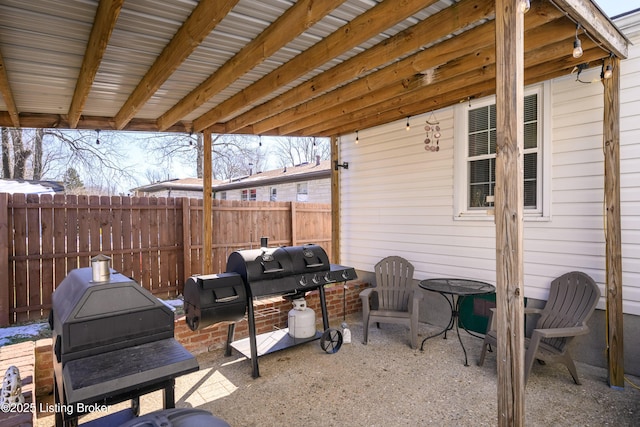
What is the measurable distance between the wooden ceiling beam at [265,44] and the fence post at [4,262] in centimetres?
275

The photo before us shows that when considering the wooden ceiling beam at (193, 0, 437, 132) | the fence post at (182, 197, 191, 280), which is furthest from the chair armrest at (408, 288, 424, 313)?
the fence post at (182, 197, 191, 280)

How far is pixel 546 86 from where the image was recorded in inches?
147

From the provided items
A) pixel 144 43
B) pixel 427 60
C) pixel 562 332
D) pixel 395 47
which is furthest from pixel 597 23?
pixel 144 43

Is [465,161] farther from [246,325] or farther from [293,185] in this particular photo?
[293,185]

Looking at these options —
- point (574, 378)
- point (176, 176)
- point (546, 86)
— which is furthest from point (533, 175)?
point (176, 176)

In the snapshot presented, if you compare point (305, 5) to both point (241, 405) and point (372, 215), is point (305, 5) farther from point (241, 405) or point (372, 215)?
point (372, 215)

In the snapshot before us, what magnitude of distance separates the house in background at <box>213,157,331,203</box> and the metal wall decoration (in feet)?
15.9

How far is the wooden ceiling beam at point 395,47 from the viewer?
2410 mm

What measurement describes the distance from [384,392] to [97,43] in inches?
138

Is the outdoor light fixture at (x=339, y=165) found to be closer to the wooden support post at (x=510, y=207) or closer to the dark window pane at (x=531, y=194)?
the dark window pane at (x=531, y=194)

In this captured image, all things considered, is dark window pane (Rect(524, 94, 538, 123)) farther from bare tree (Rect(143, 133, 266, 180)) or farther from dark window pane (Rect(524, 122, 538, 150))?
bare tree (Rect(143, 133, 266, 180))

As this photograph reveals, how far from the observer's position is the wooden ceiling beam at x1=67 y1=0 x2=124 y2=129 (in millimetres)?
2080

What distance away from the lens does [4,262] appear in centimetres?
442

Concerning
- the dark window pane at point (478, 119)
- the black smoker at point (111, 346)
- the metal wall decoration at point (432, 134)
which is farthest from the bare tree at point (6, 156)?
the dark window pane at point (478, 119)
